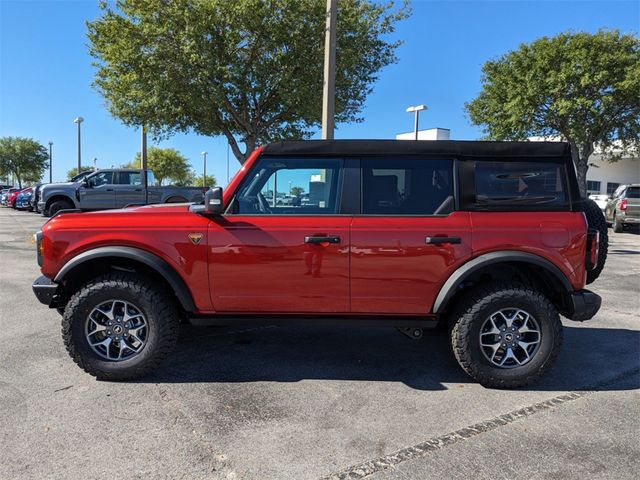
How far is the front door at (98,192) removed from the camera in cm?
1723

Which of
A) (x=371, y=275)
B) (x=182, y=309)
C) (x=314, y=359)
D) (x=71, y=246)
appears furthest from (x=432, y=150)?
(x=71, y=246)

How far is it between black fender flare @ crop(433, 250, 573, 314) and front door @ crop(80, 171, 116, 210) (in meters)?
16.0

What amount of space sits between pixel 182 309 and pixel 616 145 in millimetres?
25511

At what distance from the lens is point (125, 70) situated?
1302 centimetres

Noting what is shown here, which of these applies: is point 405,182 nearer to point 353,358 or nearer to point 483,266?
point 483,266

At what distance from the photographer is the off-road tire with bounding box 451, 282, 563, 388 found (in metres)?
3.64

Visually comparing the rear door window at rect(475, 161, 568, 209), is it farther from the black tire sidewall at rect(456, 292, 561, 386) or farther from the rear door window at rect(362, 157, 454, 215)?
the black tire sidewall at rect(456, 292, 561, 386)

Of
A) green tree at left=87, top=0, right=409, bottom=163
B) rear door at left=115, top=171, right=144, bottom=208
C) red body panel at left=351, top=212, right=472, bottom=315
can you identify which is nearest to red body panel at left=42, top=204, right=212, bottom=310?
red body panel at left=351, top=212, right=472, bottom=315

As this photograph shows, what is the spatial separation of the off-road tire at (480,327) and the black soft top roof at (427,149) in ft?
3.51

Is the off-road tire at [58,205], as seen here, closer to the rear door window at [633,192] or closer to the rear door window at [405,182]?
the rear door window at [405,182]

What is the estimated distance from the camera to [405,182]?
375 cm

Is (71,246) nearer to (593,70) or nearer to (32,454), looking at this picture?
(32,454)

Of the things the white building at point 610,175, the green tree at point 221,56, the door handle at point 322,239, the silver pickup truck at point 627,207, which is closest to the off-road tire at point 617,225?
the silver pickup truck at point 627,207

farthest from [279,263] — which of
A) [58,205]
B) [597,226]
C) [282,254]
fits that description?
[58,205]
